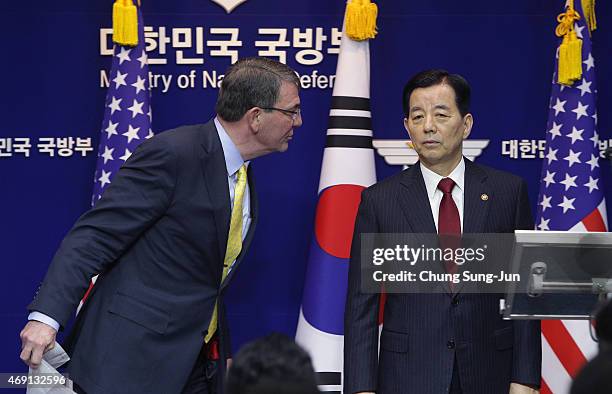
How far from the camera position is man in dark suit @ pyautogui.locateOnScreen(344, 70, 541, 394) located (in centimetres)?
307

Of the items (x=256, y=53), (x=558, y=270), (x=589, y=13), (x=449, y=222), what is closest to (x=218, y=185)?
(x=449, y=222)

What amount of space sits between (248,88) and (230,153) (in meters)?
0.23

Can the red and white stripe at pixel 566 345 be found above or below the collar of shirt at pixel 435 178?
below

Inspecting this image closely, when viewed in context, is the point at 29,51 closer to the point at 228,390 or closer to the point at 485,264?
the point at 485,264

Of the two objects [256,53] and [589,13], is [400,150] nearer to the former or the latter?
[256,53]

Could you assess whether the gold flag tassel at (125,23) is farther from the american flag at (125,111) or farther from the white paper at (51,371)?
the white paper at (51,371)

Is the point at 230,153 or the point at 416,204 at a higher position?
the point at 230,153

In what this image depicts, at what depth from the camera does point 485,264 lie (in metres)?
3.12

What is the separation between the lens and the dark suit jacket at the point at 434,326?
3.07 meters

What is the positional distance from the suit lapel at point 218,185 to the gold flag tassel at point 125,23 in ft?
3.77

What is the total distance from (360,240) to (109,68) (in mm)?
1865

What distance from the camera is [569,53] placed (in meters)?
4.08

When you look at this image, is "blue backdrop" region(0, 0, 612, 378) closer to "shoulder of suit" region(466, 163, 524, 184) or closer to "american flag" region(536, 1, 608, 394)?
"american flag" region(536, 1, 608, 394)

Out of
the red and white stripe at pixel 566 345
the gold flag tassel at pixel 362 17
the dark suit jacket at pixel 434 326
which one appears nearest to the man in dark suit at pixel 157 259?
the dark suit jacket at pixel 434 326
